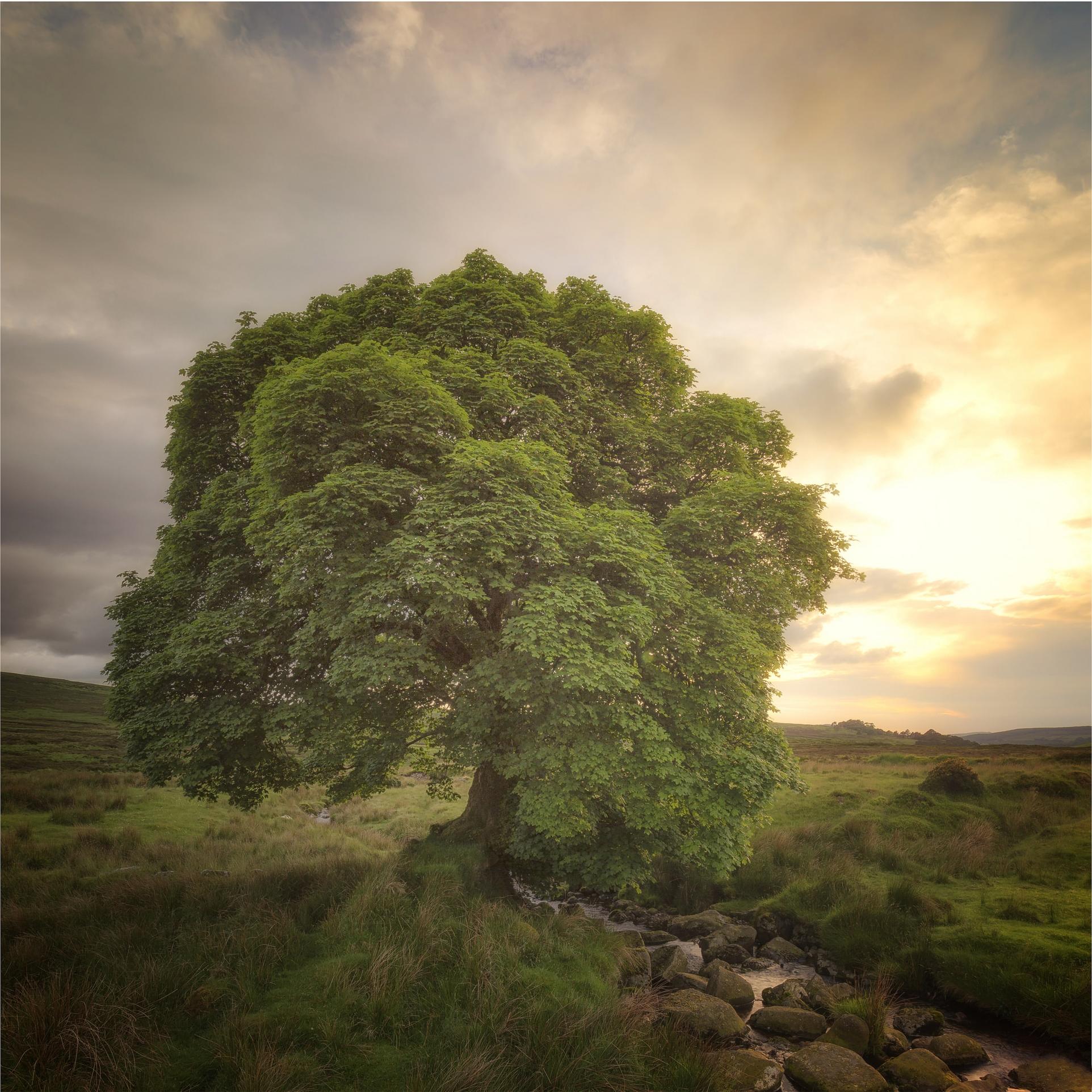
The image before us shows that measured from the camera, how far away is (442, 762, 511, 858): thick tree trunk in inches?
555

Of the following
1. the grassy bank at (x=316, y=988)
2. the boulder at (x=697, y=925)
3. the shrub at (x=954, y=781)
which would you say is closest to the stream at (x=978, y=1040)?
the boulder at (x=697, y=925)

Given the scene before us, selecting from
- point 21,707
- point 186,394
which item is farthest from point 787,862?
point 21,707

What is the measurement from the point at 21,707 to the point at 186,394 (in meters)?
102

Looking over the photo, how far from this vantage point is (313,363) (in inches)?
457

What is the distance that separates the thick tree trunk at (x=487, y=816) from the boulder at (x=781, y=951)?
7.37m

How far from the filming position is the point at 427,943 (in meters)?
9.31

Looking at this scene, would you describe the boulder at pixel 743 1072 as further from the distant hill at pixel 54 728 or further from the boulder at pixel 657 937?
the distant hill at pixel 54 728

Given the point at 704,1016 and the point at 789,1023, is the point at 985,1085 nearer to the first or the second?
the point at 789,1023

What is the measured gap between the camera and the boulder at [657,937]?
14398 millimetres

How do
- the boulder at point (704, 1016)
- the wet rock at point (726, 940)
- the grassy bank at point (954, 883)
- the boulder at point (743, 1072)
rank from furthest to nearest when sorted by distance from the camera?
the wet rock at point (726, 940), the grassy bank at point (954, 883), the boulder at point (704, 1016), the boulder at point (743, 1072)

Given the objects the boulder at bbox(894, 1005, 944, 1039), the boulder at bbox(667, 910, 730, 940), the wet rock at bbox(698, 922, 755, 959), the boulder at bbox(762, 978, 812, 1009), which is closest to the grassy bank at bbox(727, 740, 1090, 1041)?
the boulder at bbox(894, 1005, 944, 1039)

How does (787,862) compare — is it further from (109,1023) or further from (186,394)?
(186,394)

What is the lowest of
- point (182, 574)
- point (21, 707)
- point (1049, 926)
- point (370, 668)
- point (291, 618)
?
point (21, 707)

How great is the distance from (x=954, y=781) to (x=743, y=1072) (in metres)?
19.2
